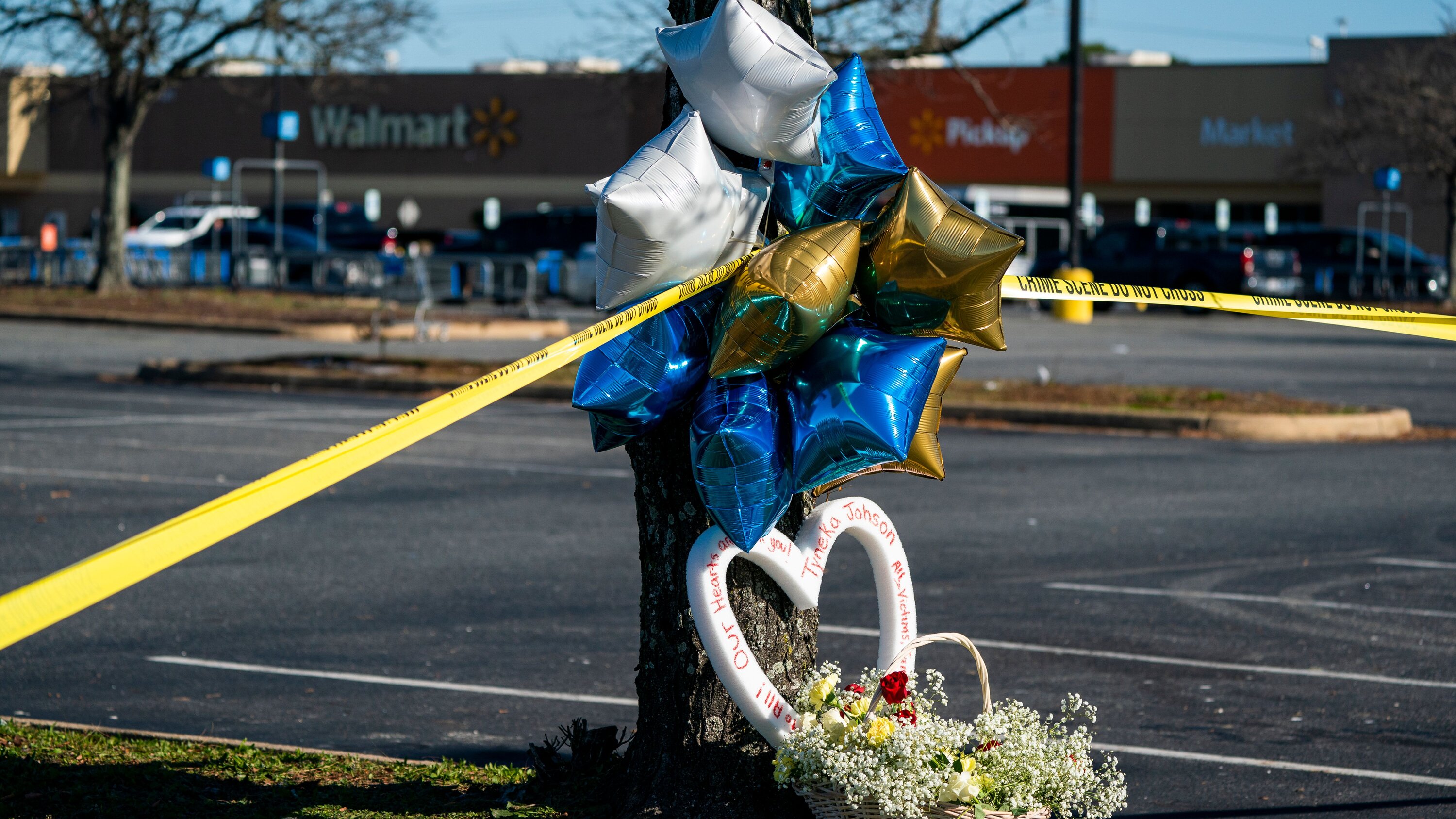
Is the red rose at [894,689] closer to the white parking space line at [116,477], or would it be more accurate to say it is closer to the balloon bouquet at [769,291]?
the balloon bouquet at [769,291]

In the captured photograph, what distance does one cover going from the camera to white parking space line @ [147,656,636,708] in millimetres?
5727

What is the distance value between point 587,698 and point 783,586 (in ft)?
7.36

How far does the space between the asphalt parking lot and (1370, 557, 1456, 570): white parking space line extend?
0.7 inches

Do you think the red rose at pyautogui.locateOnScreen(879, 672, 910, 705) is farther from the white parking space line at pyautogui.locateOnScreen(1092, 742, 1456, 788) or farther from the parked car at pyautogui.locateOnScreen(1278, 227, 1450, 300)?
the parked car at pyautogui.locateOnScreen(1278, 227, 1450, 300)

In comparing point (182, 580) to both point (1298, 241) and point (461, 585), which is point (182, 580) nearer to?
point (461, 585)

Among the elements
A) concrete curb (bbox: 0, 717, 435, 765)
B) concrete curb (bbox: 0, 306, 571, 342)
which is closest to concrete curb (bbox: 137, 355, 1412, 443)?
concrete curb (bbox: 0, 306, 571, 342)

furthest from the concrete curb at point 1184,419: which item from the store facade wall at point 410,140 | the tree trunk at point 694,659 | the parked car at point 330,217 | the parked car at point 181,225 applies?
the store facade wall at point 410,140

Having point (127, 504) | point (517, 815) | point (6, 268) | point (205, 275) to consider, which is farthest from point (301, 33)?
point (517, 815)

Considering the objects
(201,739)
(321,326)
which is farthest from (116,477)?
(321,326)

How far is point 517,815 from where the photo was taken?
3.96 m

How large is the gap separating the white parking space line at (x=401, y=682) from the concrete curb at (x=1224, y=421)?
29.5 feet

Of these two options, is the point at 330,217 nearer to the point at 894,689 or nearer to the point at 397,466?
the point at 397,466

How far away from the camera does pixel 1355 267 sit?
114 ft

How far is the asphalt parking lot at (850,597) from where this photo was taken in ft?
17.6
